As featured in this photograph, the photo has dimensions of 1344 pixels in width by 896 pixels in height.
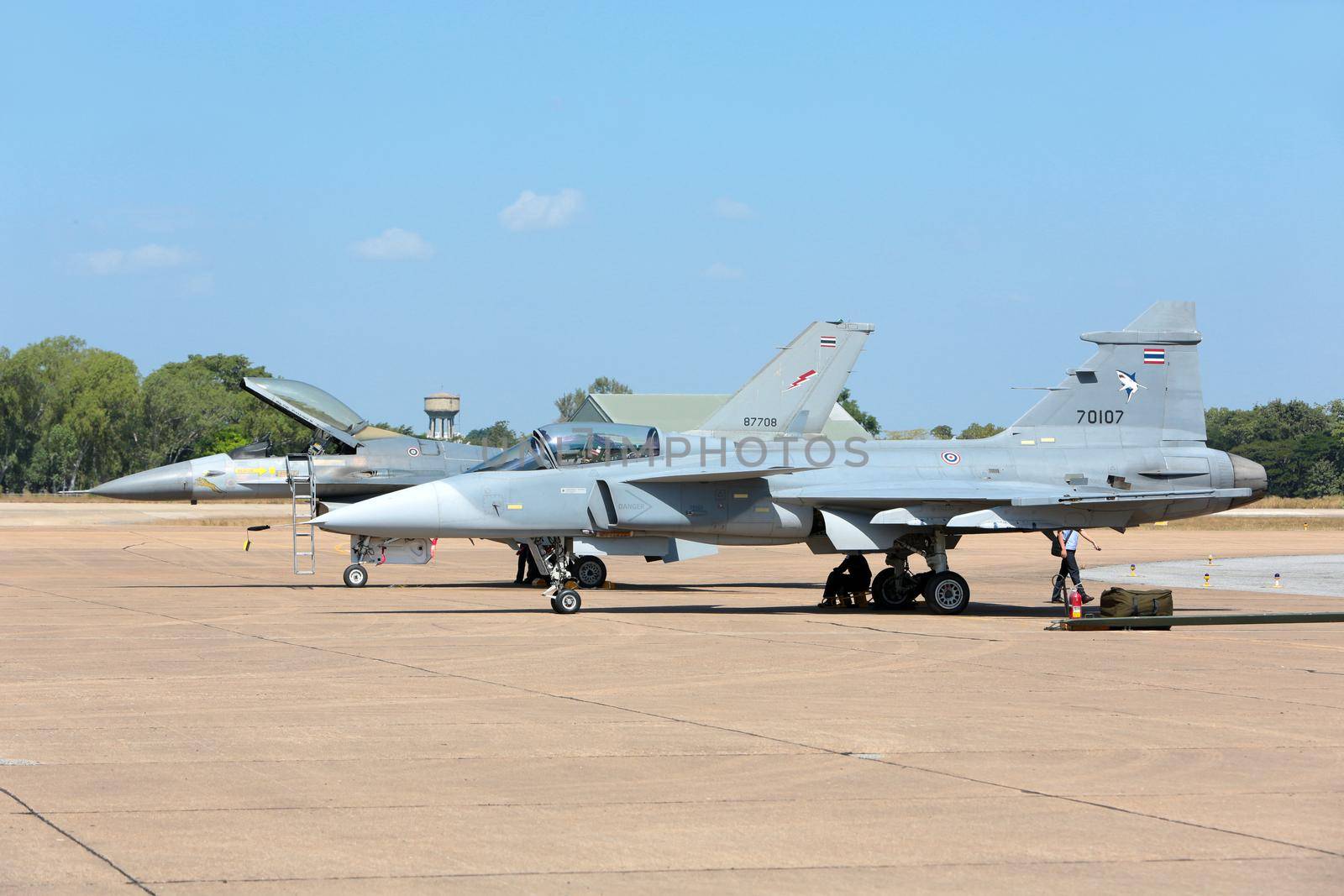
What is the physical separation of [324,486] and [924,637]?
43.8 ft

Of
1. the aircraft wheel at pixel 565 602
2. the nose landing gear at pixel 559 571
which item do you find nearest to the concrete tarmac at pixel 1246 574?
the nose landing gear at pixel 559 571

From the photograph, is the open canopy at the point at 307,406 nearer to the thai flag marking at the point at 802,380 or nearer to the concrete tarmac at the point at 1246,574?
the thai flag marking at the point at 802,380

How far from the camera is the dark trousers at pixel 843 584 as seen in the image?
19.2 meters

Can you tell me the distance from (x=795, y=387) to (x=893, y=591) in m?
5.02

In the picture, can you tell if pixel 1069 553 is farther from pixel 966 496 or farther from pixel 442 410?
pixel 442 410

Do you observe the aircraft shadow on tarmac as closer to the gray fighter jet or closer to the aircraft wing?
the aircraft wing

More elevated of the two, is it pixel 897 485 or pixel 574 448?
pixel 574 448

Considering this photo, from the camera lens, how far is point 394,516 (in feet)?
55.0

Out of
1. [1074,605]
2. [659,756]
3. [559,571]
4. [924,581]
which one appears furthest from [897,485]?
[659,756]

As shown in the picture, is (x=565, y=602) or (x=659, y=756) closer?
(x=659, y=756)

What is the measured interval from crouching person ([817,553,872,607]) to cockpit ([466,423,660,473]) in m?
3.14

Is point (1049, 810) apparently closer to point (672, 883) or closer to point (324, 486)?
point (672, 883)

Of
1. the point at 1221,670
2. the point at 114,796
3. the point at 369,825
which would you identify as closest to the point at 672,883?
the point at 369,825

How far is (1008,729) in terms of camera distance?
8.72 metres
